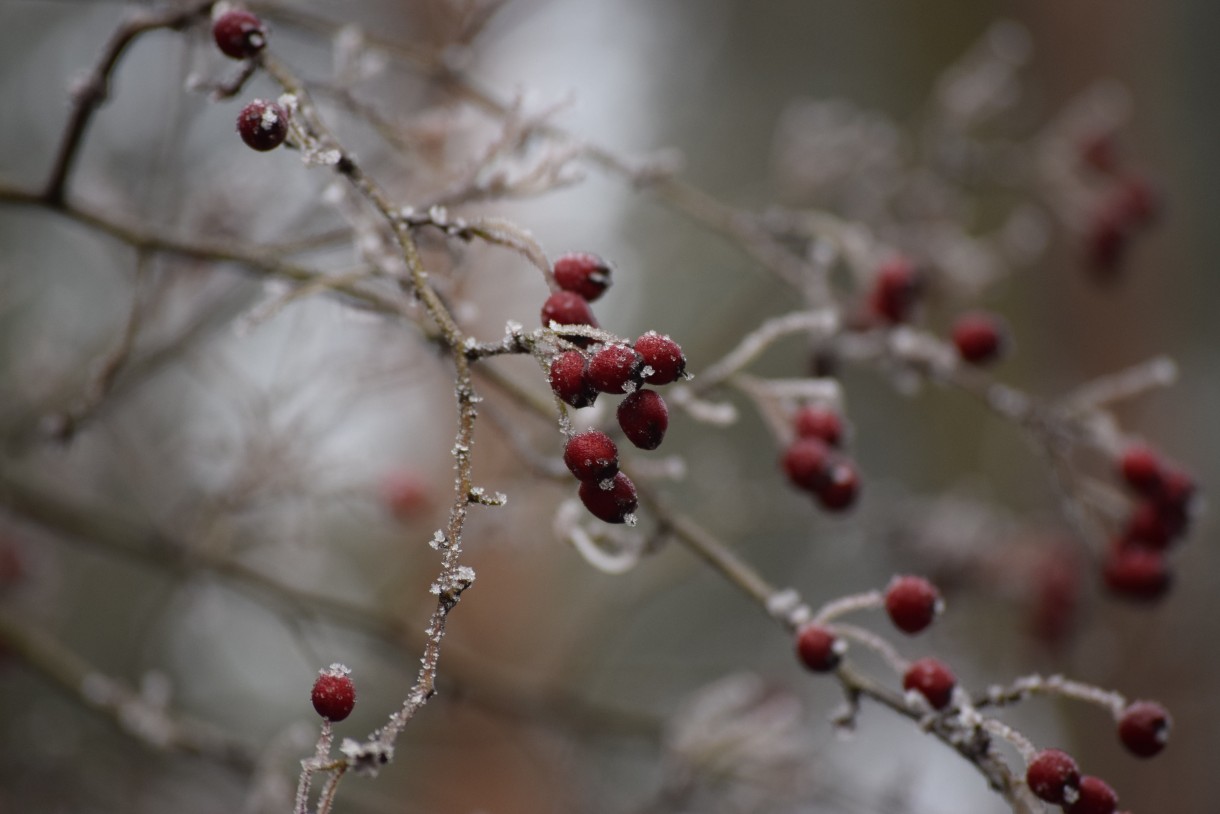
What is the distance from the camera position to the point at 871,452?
16.5 feet

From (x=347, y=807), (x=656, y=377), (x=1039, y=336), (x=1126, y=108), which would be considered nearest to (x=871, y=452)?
(x=1039, y=336)

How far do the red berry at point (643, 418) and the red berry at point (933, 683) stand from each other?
381 millimetres

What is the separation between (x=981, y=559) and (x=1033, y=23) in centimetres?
319

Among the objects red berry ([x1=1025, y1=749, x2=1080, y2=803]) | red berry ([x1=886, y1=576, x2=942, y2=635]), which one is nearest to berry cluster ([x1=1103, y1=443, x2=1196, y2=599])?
red berry ([x1=886, y1=576, x2=942, y2=635])

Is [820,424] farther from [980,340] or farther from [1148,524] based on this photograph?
[1148,524]

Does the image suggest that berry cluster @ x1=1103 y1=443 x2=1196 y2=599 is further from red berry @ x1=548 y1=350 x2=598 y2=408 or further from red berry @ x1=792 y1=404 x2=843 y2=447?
red berry @ x1=548 y1=350 x2=598 y2=408

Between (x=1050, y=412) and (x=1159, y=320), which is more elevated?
(x=1159, y=320)

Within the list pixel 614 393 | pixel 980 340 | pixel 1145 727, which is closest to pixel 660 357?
pixel 614 393

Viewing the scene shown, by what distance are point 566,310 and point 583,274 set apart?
0.04 metres

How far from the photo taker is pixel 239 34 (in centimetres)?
90

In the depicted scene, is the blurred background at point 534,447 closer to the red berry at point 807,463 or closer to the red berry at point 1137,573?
the red berry at point 1137,573

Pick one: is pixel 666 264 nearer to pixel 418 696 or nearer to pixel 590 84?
pixel 590 84

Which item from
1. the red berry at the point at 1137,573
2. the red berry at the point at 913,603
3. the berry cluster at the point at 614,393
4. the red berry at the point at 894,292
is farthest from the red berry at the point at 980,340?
the berry cluster at the point at 614,393

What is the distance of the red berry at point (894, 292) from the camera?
1.44 m
